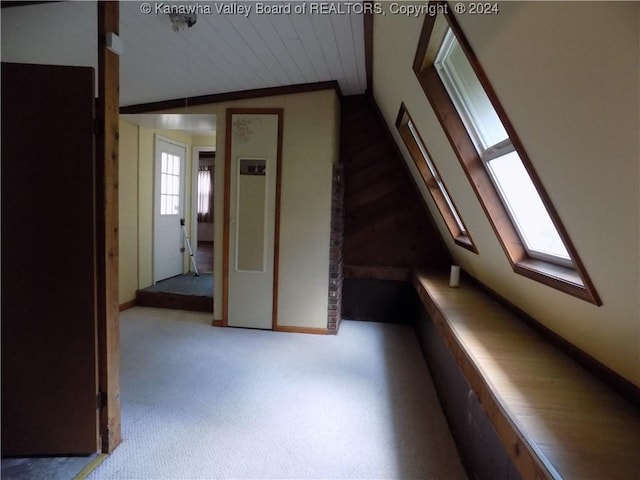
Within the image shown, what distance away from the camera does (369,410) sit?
98.5 inches

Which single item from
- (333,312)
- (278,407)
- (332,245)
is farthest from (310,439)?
(332,245)

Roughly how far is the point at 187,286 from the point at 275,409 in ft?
9.75

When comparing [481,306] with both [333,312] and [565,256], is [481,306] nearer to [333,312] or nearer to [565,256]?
[565,256]

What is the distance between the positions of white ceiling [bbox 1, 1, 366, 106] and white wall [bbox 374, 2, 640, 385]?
3.98 feet

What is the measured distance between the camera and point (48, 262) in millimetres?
1873

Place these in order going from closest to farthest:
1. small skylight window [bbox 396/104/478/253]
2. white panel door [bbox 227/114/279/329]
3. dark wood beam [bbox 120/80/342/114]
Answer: small skylight window [bbox 396/104/478/253] → dark wood beam [bbox 120/80/342/114] → white panel door [bbox 227/114/279/329]

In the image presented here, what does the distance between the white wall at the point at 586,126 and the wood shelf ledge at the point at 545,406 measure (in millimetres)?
147

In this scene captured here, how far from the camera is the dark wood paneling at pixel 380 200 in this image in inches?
172

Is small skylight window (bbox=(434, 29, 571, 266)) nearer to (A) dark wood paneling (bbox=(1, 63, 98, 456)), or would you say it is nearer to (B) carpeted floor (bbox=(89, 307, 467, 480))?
(B) carpeted floor (bbox=(89, 307, 467, 480))

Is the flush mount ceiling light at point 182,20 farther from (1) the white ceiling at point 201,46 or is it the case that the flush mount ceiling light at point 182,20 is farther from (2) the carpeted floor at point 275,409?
(2) the carpeted floor at point 275,409

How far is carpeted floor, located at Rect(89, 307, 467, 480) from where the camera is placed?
6.36 feet

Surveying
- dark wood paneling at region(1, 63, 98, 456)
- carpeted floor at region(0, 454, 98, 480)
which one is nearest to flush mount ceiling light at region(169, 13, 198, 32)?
dark wood paneling at region(1, 63, 98, 456)

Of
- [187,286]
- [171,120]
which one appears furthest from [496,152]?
[187,286]

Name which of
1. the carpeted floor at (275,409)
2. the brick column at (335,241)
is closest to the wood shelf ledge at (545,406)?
the carpeted floor at (275,409)
